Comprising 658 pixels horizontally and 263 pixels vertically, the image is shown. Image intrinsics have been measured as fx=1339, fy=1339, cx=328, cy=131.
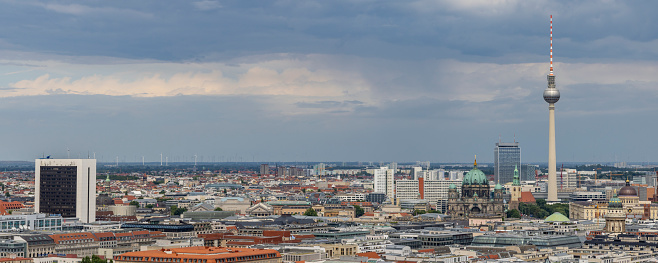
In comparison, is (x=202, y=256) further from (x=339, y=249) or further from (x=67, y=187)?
(x=67, y=187)

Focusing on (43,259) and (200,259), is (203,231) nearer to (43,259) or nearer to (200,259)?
(43,259)

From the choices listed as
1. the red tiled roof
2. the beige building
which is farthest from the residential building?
the beige building

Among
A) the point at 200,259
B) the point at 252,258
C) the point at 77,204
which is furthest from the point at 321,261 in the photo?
the point at 77,204

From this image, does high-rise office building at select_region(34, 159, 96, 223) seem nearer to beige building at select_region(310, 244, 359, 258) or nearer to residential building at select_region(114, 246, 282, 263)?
beige building at select_region(310, 244, 359, 258)

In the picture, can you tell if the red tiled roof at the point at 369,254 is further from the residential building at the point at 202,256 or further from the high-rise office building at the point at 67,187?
the high-rise office building at the point at 67,187

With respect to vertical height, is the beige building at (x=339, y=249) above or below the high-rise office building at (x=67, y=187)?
below

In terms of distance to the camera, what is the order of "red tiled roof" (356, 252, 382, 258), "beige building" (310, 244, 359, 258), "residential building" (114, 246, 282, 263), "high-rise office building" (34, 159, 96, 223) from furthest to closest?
"high-rise office building" (34, 159, 96, 223)
"beige building" (310, 244, 359, 258)
"red tiled roof" (356, 252, 382, 258)
"residential building" (114, 246, 282, 263)

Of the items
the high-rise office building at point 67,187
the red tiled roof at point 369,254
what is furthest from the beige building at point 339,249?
the high-rise office building at point 67,187

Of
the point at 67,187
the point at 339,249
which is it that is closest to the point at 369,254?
the point at 339,249
